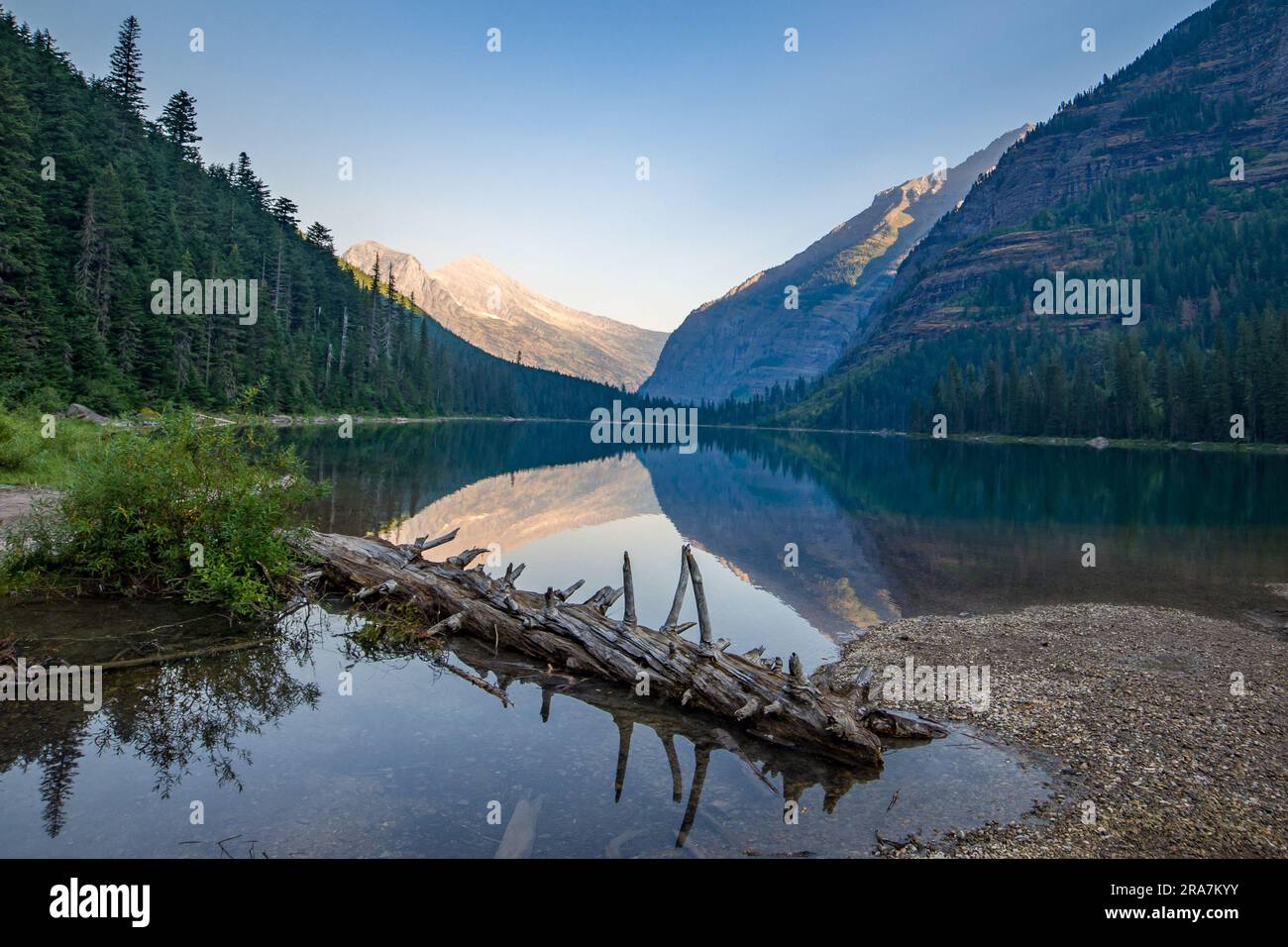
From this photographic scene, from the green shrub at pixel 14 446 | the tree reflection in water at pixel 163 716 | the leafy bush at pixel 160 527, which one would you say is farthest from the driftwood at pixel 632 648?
the green shrub at pixel 14 446

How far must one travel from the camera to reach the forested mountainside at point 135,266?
52.6 meters

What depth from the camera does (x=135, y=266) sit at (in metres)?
71.1

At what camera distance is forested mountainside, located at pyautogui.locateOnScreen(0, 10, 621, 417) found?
52.6m

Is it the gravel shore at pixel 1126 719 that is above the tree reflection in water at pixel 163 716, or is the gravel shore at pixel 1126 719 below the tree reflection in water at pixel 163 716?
below

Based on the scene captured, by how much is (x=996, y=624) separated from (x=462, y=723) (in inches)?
612

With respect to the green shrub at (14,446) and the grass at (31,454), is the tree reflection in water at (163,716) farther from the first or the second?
the green shrub at (14,446)

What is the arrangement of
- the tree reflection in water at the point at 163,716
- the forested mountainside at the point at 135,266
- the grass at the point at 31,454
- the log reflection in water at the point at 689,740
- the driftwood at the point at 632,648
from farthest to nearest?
1. the forested mountainside at the point at 135,266
2. the grass at the point at 31,454
3. the driftwood at the point at 632,648
4. the log reflection in water at the point at 689,740
5. the tree reflection in water at the point at 163,716

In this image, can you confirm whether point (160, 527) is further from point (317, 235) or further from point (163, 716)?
point (317, 235)

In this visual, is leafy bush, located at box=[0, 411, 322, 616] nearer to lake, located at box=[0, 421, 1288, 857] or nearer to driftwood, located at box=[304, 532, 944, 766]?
lake, located at box=[0, 421, 1288, 857]

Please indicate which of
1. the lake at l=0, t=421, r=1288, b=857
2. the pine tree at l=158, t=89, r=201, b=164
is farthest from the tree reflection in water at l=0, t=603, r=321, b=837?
the pine tree at l=158, t=89, r=201, b=164

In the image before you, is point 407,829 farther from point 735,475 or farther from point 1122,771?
point 735,475

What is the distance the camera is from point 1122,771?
10.3 m

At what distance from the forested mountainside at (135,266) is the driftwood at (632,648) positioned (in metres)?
8.42
